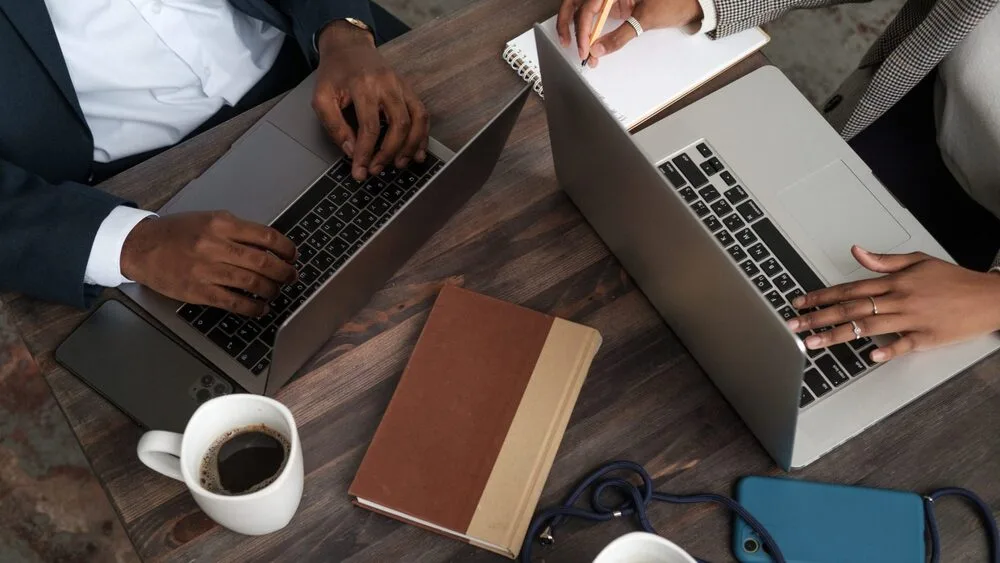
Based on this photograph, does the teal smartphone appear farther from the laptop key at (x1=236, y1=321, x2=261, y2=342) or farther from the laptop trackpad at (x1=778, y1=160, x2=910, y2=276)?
the laptop key at (x1=236, y1=321, x2=261, y2=342)

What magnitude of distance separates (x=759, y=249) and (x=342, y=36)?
0.61 m

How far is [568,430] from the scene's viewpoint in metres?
0.90

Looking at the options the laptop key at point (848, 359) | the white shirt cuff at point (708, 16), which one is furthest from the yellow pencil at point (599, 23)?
the laptop key at point (848, 359)

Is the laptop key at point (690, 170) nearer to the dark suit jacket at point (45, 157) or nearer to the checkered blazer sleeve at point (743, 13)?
the checkered blazer sleeve at point (743, 13)

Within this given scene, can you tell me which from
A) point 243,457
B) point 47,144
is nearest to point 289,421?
point 243,457

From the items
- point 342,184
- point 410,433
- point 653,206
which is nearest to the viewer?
point 653,206

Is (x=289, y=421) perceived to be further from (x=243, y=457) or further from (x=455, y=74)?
(x=455, y=74)

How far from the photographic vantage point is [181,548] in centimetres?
86

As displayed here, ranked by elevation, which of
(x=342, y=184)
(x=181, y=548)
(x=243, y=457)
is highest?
(x=342, y=184)

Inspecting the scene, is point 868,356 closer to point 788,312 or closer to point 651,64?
point 788,312

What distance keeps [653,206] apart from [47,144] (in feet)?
2.59

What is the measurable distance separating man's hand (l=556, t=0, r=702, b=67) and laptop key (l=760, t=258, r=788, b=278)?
316 mm

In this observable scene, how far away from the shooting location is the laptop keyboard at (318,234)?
36.8 inches

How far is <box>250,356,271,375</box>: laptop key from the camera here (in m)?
0.92
